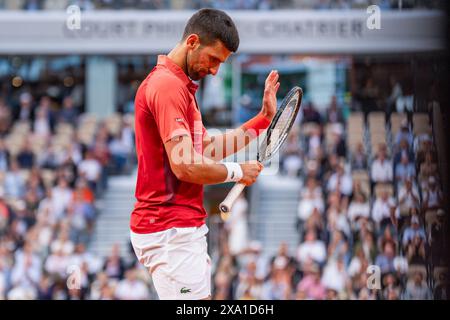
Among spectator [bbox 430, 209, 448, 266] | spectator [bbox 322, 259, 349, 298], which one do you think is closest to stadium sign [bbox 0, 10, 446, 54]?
spectator [bbox 322, 259, 349, 298]

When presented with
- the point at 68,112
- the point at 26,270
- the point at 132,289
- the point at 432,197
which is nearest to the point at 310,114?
the point at 68,112

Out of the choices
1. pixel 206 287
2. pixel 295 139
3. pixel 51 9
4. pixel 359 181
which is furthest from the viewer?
pixel 51 9

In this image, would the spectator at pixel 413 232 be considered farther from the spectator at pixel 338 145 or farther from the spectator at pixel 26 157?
the spectator at pixel 26 157

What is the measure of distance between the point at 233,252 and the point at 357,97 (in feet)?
13.7

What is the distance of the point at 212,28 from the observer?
439 centimetres

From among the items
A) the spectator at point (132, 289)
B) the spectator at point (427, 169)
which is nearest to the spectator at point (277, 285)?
the spectator at point (132, 289)

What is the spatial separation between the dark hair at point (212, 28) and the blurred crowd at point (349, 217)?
2.72 meters

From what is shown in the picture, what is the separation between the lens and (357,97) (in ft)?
49.4

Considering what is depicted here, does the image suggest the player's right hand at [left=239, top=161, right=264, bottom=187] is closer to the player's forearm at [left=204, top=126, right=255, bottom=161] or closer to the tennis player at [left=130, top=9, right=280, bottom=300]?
the tennis player at [left=130, top=9, right=280, bottom=300]

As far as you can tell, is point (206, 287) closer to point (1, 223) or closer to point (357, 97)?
point (1, 223)

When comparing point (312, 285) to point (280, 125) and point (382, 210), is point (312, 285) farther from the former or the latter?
point (280, 125)

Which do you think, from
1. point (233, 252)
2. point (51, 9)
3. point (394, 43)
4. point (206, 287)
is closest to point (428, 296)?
point (206, 287)

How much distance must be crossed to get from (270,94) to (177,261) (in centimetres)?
103

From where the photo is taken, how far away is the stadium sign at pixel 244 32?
48.2 feet
